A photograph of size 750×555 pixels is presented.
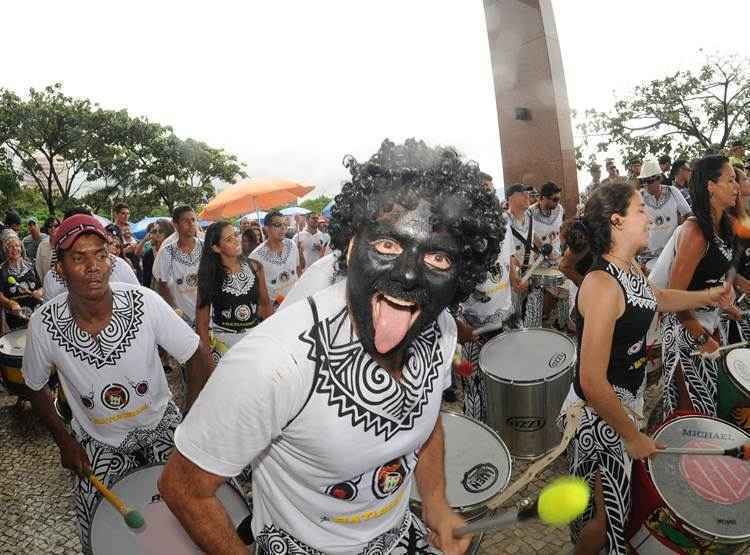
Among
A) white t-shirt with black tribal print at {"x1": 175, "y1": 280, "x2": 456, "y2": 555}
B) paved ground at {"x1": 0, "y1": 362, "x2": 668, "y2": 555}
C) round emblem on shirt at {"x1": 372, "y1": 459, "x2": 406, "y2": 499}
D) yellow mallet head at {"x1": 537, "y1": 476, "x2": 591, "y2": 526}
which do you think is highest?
white t-shirt with black tribal print at {"x1": 175, "y1": 280, "x2": 456, "y2": 555}

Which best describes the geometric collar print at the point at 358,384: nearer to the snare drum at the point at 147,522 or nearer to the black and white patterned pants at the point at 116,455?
the snare drum at the point at 147,522

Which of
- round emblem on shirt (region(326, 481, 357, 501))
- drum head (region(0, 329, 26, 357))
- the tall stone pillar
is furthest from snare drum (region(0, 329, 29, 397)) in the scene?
the tall stone pillar

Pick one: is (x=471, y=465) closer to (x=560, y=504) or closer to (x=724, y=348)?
(x=560, y=504)

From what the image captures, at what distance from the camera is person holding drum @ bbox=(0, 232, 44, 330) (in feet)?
21.2

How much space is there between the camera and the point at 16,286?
6.59 meters

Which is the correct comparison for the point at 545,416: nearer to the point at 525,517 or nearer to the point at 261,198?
the point at 525,517

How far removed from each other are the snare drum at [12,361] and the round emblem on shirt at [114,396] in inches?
127

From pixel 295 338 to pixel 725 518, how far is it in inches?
82.3

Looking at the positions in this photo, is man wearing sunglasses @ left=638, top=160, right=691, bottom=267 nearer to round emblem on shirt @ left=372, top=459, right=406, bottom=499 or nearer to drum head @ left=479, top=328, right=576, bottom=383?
drum head @ left=479, top=328, right=576, bottom=383

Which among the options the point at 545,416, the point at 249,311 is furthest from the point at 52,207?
the point at 545,416

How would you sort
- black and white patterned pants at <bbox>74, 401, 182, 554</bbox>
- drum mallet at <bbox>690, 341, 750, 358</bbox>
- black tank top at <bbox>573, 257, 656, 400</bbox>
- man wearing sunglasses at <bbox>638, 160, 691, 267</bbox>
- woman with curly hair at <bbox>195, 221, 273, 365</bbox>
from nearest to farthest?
1. black tank top at <bbox>573, 257, 656, 400</bbox>
2. black and white patterned pants at <bbox>74, 401, 182, 554</bbox>
3. drum mallet at <bbox>690, 341, 750, 358</bbox>
4. woman with curly hair at <bbox>195, 221, 273, 365</bbox>
5. man wearing sunglasses at <bbox>638, 160, 691, 267</bbox>

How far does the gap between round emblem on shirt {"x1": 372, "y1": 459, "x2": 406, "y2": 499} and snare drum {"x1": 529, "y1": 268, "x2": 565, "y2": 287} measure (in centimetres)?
441

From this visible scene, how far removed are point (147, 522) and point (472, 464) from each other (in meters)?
1.56

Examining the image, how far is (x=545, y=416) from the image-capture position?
3795 mm
